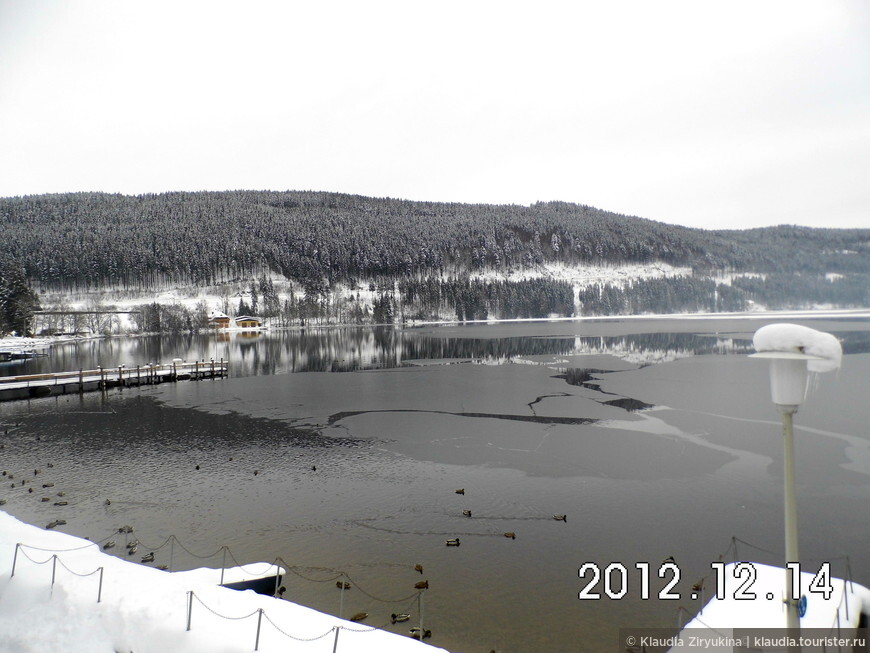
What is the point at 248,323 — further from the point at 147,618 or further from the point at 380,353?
the point at 147,618

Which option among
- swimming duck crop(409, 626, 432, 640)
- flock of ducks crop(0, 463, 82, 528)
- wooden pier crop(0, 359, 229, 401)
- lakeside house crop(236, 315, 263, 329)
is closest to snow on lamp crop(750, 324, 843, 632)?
swimming duck crop(409, 626, 432, 640)

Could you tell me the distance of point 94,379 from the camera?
49.9 meters

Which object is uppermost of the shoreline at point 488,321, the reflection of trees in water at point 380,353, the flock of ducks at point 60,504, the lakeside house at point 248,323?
the lakeside house at point 248,323

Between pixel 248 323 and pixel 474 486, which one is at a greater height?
pixel 248 323

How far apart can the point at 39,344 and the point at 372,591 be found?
10502 centimetres

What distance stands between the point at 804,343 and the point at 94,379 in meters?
57.2

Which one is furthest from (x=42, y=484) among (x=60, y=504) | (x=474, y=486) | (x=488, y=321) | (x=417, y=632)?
(x=488, y=321)

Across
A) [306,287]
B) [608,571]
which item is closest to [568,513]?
[608,571]

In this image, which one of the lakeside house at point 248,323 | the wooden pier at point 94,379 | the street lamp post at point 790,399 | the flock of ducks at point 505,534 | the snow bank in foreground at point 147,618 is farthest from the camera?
the lakeside house at point 248,323

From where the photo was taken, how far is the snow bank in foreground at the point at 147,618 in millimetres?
9211

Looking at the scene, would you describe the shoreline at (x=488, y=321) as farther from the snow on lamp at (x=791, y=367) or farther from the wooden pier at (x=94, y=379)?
the snow on lamp at (x=791, y=367)

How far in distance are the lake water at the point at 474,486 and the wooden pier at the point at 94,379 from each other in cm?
484

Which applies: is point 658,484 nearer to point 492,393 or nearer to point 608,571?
point 608,571

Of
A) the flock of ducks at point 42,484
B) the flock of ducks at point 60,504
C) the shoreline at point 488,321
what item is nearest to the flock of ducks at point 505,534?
the flock of ducks at point 60,504
